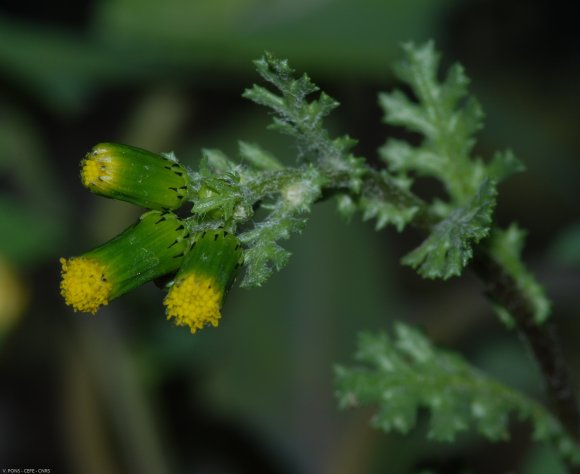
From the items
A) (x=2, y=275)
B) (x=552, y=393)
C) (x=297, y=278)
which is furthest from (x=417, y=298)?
(x=552, y=393)

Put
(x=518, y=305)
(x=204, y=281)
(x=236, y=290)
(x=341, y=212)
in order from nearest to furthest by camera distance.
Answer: (x=204, y=281) → (x=341, y=212) → (x=518, y=305) → (x=236, y=290)

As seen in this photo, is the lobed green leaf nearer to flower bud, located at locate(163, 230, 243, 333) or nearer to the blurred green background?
flower bud, located at locate(163, 230, 243, 333)

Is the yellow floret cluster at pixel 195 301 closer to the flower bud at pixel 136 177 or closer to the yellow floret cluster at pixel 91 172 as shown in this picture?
the flower bud at pixel 136 177

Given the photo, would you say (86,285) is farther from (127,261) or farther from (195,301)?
(195,301)

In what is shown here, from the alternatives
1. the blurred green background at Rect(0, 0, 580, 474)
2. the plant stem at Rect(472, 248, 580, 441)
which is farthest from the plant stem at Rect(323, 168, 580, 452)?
the blurred green background at Rect(0, 0, 580, 474)

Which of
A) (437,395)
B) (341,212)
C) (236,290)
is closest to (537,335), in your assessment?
(437,395)
